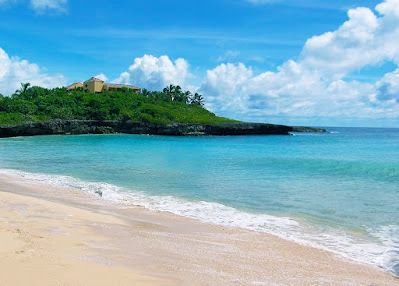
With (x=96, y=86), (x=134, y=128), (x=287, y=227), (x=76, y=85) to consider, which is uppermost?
(x=76, y=85)

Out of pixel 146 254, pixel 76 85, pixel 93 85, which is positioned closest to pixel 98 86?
pixel 93 85

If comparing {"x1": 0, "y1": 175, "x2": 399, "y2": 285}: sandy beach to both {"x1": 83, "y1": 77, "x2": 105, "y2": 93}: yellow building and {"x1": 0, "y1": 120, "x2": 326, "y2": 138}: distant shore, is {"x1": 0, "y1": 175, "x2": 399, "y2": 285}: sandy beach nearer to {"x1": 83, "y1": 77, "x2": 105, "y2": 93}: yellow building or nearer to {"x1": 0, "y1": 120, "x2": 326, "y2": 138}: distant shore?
{"x1": 0, "y1": 120, "x2": 326, "y2": 138}: distant shore

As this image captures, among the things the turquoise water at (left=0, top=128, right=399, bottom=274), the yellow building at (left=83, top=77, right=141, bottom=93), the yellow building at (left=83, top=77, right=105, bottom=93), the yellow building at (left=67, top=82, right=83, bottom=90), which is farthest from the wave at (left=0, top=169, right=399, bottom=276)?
the yellow building at (left=67, top=82, right=83, bottom=90)

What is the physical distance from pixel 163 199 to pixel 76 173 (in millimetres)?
8338

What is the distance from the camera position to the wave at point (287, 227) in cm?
715

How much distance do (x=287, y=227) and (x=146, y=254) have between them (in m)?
4.67

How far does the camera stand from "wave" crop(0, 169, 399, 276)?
7148 millimetres

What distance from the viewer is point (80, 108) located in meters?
71.2

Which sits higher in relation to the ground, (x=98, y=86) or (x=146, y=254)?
(x=98, y=86)

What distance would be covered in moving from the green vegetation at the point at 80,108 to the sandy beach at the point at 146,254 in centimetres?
5991

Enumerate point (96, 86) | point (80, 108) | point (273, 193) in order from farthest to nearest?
point (96, 86) < point (80, 108) < point (273, 193)

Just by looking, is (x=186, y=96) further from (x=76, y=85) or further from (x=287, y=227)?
(x=287, y=227)

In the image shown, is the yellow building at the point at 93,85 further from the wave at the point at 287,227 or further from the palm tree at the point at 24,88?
the wave at the point at 287,227

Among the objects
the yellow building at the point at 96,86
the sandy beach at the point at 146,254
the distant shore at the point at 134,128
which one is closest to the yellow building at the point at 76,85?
the yellow building at the point at 96,86
